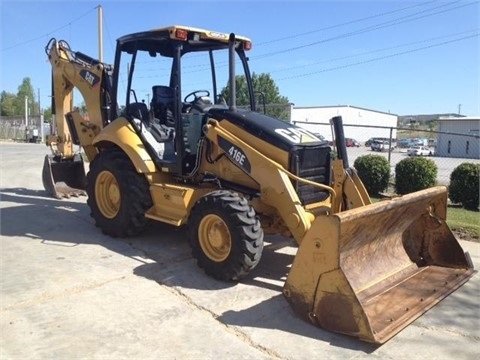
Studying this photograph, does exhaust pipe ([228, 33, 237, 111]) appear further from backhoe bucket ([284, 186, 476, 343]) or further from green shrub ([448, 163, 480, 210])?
green shrub ([448, 163, 480, 210])

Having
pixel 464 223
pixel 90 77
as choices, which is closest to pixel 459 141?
pixel 464 223

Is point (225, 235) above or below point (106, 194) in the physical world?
below

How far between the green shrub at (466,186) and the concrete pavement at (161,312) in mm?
4356

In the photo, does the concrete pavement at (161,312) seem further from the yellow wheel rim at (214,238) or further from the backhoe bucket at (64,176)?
the backhoe bucket at (64,176)

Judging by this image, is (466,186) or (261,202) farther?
(466,186)

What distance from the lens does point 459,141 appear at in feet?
137

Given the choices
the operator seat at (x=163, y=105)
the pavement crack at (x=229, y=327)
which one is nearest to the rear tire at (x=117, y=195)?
the operator seat at (x=163, y=105)

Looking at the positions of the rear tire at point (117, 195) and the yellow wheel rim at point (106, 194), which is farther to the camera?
the yellow wheel rim at point (106, 194)

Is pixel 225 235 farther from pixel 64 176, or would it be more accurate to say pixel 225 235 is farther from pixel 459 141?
pixel 459 141

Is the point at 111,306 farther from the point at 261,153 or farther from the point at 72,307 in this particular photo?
the point at 261,153

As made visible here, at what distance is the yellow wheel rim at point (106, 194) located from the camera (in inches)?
276

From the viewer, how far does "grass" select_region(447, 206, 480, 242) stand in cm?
793

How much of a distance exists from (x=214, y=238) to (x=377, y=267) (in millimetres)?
1748

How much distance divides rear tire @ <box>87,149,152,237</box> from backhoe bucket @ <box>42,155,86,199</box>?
302cm
